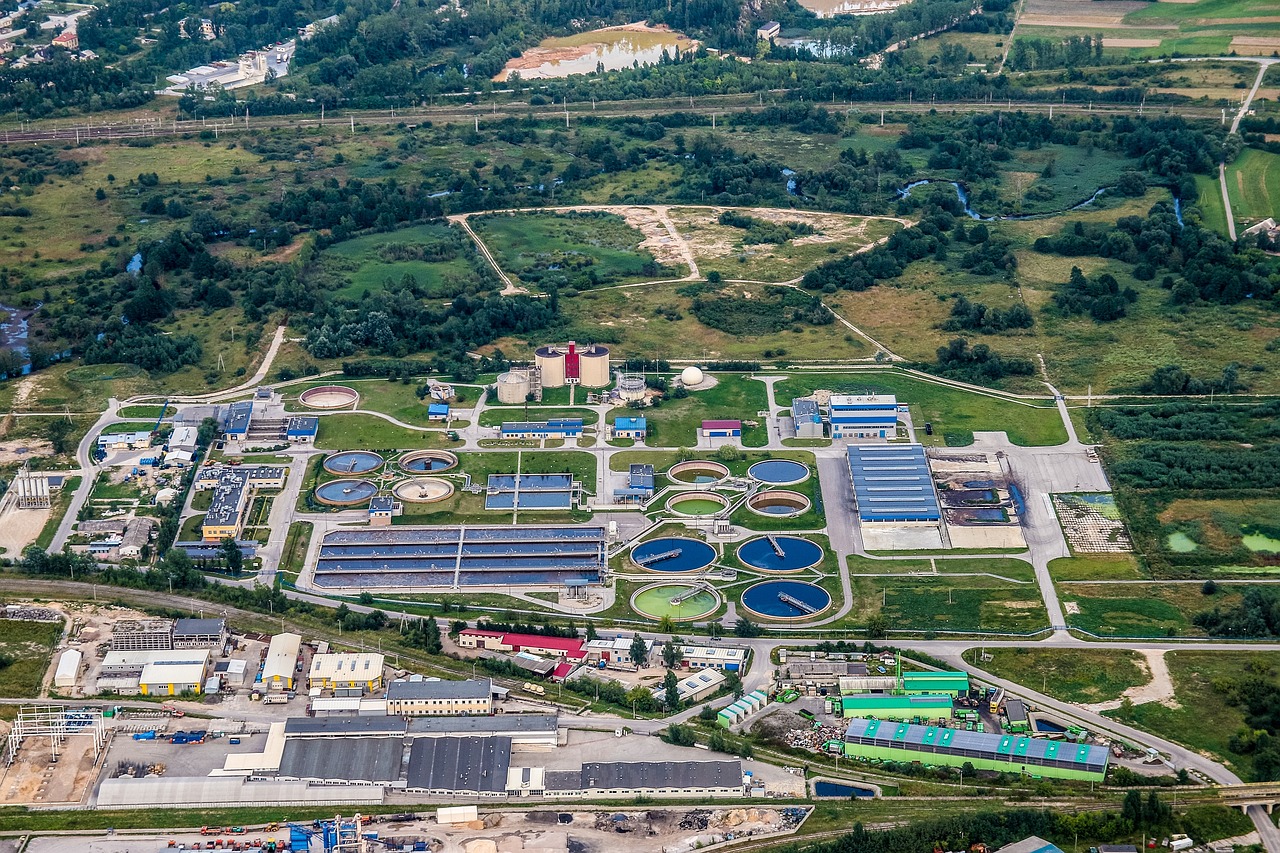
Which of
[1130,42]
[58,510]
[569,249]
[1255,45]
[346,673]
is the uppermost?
[346,673]

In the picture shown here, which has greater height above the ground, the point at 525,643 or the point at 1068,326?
the point at 525,643

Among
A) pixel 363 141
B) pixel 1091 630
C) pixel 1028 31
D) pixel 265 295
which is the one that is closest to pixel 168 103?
pixel 363 141

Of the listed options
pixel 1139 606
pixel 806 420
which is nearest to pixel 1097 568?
pixel 1139 606

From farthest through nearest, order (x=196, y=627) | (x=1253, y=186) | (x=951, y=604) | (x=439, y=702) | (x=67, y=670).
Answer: (x=1253, y=186)
(x=951, y=604)
(x=196, y=627)
(x=67, y=670)
(x=439, y=702)

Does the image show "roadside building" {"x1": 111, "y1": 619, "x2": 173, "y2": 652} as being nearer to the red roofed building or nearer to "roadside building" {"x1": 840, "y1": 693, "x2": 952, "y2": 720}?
the red roofed building

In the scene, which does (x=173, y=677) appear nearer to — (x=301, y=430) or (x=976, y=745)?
(x=301, y=430)

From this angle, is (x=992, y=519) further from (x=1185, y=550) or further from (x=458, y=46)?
(x=458, y=46)

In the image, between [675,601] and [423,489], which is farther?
[423,489]
